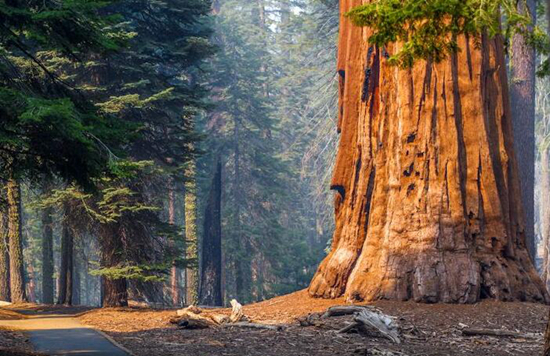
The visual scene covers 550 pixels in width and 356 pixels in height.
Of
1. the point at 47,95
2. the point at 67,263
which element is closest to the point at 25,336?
the point at 47,95

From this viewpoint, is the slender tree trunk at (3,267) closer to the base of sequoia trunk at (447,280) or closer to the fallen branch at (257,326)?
the fallen branch at (257,326)

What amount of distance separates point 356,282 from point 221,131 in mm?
30979

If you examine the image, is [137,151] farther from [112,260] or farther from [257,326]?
[257,326]

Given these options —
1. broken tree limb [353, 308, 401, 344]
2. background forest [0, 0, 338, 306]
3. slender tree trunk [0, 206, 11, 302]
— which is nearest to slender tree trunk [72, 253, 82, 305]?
background forest [0, 0, 338, 306]

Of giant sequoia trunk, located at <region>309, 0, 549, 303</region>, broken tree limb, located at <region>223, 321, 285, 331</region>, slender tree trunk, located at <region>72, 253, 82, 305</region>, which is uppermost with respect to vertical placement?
giant sequoia trunk, located at <region>309, 0, 549, 303</region>

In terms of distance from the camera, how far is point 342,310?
14.9m

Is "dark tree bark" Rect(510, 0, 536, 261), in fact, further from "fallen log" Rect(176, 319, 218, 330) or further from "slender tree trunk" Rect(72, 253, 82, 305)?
"slender tree trunk" Rect(72, 253, 82, 305)

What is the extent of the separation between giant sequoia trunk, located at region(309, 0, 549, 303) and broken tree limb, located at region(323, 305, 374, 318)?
1.28 m

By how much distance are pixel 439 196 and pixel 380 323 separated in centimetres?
402

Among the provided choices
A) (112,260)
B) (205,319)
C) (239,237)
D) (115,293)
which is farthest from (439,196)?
(239,237)

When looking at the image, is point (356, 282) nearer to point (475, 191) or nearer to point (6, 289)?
point (475, 191)

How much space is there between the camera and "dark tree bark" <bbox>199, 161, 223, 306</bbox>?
3628cm

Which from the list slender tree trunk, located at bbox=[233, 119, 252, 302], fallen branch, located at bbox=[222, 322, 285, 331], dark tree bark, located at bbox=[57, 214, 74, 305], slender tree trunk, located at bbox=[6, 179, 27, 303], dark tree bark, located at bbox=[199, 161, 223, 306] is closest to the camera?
fallen branch, located at bbox=[222, 322, 285, 331]

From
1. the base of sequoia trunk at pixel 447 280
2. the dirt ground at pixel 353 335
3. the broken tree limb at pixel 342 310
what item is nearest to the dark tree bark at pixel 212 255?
the dirt ground at pixel 353 335
